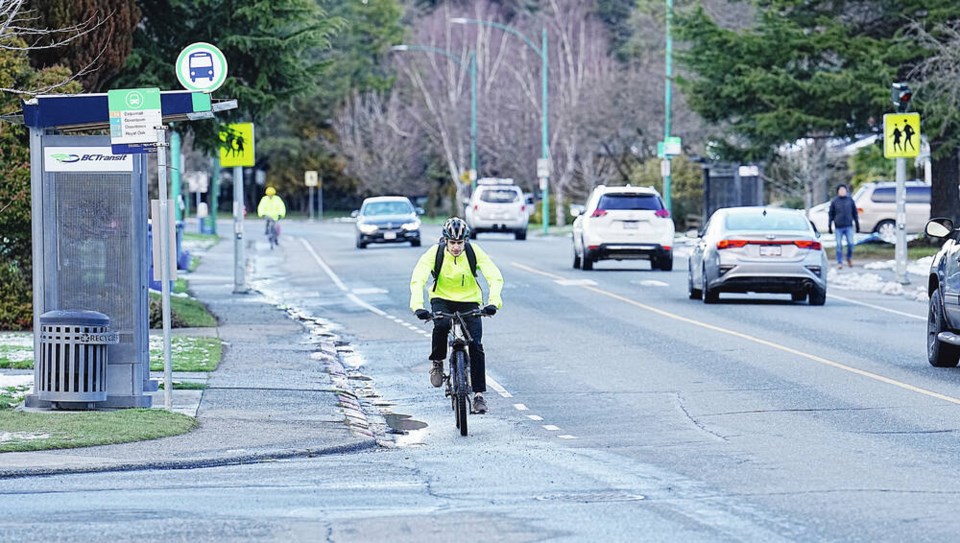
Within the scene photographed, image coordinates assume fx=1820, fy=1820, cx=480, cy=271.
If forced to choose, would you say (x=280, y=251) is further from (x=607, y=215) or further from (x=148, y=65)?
(x=148, y=65)

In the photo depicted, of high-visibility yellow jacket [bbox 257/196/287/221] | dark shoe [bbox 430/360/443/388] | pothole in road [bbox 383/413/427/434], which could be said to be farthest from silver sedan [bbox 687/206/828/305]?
high-visibility yellow jacket [bbox 257/196/287/221]

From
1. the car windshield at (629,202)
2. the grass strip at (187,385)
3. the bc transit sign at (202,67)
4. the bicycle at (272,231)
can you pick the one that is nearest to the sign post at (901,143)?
the car windshield at (629,202)

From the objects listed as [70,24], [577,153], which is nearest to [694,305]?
[70,24]

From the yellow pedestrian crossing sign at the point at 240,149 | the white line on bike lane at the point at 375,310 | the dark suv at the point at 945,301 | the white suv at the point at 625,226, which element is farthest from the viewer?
the white suv at the point at 625,226

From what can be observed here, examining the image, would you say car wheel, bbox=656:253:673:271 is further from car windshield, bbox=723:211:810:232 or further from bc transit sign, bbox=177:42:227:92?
bc transit sign, bbox=177:42:227:92

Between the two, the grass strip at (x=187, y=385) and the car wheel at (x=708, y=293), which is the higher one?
the car wheel at (x=708, y=293)

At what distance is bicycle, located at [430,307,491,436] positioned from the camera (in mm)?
13641

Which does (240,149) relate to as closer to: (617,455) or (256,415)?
(256,415)

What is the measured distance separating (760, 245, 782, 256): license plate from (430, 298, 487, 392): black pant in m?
13.4

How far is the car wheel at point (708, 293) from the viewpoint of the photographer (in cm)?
2744

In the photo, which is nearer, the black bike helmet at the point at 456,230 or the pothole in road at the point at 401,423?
the black bike helmet at the point at 456,230

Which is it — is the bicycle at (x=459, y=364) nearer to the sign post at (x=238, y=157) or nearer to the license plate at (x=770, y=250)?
the sign post at (x=238, y=157)

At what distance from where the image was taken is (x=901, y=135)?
104ft

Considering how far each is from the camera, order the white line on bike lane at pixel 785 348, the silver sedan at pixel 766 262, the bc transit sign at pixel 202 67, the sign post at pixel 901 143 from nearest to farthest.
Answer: the white line on bike lane at pixel 785 348, the bc transit sign at pixel 202 67, the silver sedan at pixel 766 262, the sign post at pixel 901 143
